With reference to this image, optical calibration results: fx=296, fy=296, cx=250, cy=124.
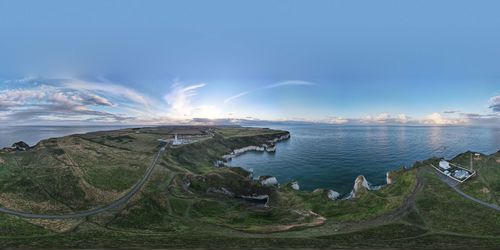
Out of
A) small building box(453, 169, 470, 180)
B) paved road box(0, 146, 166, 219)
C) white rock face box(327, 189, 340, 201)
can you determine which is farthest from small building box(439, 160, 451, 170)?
paved road box(0, 146, 166, 219)

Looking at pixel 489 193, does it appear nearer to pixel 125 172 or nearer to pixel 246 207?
pixel 246 207

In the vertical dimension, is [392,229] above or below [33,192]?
below

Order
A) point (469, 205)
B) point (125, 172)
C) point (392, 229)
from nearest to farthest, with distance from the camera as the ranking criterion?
point (392, 229), point (469, 205), point (125, 172)

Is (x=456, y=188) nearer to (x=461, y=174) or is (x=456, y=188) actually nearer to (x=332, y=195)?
(x=461, y=174)

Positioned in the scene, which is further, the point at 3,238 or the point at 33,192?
the point at 33,192

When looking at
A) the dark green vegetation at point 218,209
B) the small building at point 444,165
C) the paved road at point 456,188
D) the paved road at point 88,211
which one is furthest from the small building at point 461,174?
the paved road at point 88,211

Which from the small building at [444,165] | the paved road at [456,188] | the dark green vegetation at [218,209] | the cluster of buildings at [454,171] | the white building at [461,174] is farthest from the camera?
the small building at [444,165]

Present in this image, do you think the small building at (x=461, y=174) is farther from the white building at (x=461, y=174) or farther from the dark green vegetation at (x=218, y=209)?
the dark green vegetation at (x=218, y=209)

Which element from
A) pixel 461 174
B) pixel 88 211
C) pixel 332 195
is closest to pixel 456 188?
pixel 461 174

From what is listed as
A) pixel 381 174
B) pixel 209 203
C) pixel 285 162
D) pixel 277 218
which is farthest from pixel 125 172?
pixel 381 174
